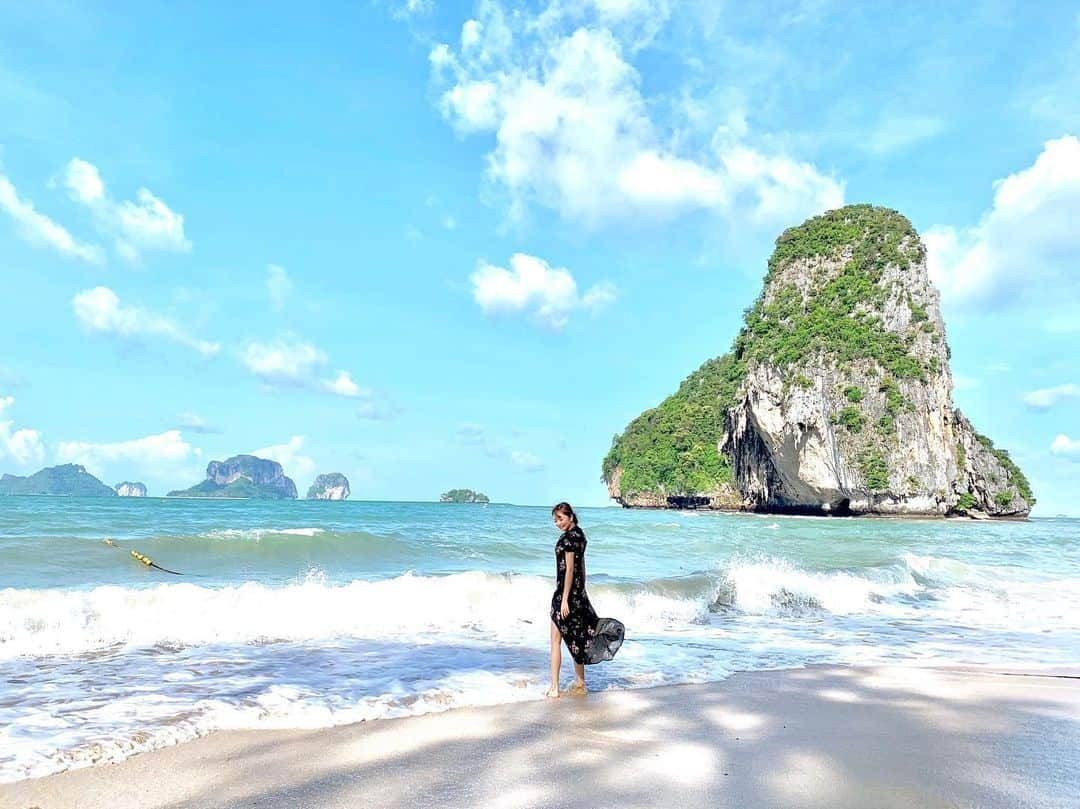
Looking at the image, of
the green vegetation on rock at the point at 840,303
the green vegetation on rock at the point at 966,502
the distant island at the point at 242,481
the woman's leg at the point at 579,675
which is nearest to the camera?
the woman's leg at the point at 579,675

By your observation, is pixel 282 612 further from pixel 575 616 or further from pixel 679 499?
pixel 679 499

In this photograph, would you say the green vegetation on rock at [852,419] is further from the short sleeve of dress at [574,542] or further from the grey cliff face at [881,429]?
the short sleeve of dress at [574,542]

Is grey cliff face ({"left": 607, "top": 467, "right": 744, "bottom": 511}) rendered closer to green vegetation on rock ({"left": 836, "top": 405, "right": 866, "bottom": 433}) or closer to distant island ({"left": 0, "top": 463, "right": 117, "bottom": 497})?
green vegetation on rock ({"left": 836, "top": 405, "right": 866, "bottom": 433})

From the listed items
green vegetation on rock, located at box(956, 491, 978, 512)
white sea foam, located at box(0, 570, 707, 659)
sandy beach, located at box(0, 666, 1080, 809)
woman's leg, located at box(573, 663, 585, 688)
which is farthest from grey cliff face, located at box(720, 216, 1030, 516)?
woman's leg, located at box(573, 663, 585, 688)

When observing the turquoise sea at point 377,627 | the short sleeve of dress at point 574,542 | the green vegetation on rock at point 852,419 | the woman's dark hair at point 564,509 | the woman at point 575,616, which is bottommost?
the turquoise sea at point 377,627

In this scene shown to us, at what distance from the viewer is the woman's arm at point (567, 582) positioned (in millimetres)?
6148

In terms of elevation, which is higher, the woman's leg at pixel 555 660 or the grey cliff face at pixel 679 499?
the grey cliff face at pixel 679 499

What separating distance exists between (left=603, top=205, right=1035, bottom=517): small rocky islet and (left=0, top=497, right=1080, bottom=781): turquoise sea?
4926 centimetres

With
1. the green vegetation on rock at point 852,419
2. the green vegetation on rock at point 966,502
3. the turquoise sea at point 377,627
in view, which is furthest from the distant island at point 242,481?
the turquoise sea at point 377,627

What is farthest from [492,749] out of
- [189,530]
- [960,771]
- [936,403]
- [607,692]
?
[936,403]

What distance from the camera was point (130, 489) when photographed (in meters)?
190

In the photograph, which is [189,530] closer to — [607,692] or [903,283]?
[607,692]

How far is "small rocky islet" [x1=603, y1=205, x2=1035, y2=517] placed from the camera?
65562mm

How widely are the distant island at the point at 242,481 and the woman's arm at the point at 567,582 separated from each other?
185 meters
